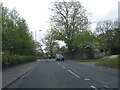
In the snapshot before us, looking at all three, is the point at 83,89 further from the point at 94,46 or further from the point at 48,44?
the point at 48,44

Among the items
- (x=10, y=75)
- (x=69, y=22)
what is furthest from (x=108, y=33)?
(x=10, y=75)

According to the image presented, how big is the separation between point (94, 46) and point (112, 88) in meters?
57.5

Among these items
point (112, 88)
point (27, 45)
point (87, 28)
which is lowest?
Result: point (112, 88)

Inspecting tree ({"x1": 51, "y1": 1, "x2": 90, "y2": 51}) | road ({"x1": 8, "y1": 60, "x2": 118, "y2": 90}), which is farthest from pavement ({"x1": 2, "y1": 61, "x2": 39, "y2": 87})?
tree ({"x1": 51, "y1": 1, "x2": 90, "y2": 51})

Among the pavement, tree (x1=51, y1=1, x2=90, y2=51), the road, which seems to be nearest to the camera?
the road

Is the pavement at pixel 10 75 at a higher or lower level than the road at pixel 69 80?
higher

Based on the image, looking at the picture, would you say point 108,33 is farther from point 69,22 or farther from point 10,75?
point 10,75

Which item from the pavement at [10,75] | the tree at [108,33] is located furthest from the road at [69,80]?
the tree at [108,33]

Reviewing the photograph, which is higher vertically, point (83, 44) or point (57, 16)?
point (57, 16)

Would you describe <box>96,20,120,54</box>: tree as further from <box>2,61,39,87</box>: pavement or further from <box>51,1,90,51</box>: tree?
<box>2,61,39,87</box>: pavement

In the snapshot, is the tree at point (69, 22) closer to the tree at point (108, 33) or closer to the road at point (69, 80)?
the tree at point (108, 33)

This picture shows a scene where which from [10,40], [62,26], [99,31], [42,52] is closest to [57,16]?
[62,26]

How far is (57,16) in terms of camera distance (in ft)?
230

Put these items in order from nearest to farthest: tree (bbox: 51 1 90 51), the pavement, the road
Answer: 1. the road
2. the pavement
3. tree (bbox: 51 1 90 51)
